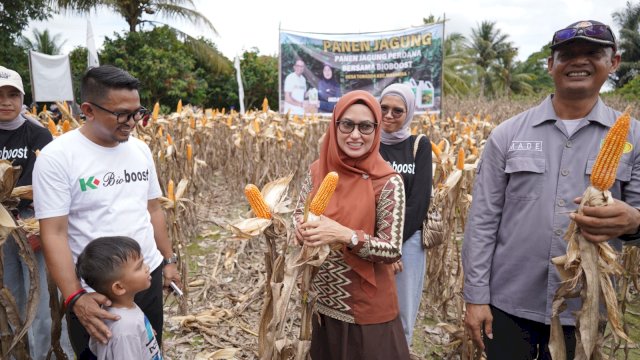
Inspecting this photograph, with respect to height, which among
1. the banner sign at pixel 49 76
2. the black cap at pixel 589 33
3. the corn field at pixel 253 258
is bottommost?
the corn field at pixel 253 258

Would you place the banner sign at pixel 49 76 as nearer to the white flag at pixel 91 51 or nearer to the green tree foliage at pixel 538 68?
the white flag at pixel 91 51

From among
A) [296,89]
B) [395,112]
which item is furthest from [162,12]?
[395,112]

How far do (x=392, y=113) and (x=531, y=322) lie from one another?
1.28 meters

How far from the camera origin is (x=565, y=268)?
1.61m

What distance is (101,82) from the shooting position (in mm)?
1862

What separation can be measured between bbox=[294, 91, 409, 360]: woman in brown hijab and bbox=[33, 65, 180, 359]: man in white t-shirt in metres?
0.77

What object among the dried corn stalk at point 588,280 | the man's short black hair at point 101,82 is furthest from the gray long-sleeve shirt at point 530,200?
the man's short black hair at point 101,82

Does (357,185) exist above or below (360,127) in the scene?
below

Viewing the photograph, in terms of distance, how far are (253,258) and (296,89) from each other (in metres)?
6.91

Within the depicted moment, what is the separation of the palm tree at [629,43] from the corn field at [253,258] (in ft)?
103

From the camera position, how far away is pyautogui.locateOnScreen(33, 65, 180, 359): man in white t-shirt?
1.74 m

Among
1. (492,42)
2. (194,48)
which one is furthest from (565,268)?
(492,42)

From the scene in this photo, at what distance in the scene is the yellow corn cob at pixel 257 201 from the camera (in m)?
1.63

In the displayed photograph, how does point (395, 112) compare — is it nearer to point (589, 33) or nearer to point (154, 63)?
point (589, 33)
